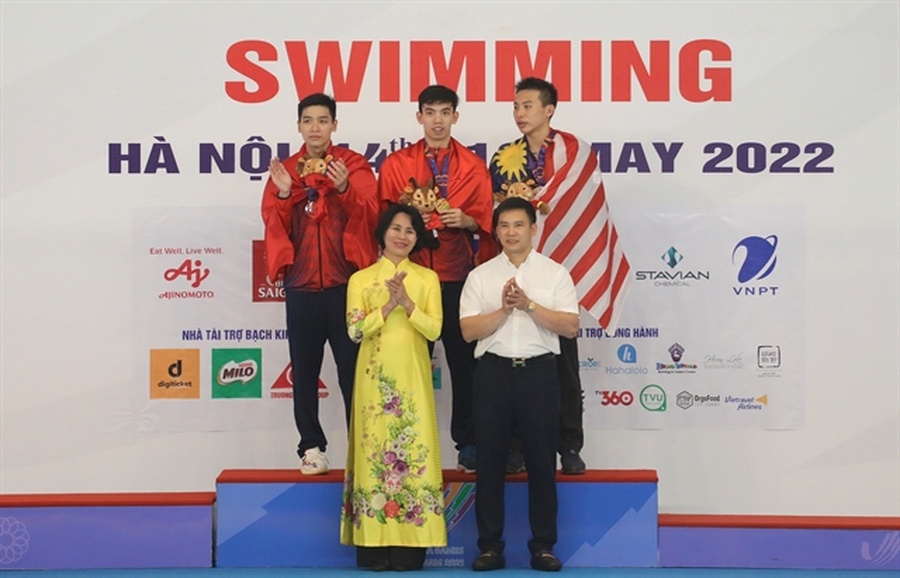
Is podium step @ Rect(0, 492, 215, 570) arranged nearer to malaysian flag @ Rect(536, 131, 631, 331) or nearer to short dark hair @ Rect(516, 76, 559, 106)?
malaysian flag @ Rect(536, 131, 631, 331)

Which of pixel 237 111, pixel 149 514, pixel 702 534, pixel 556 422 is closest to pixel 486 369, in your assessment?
pixel 556 422

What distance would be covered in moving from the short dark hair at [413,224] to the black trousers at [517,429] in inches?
21.8

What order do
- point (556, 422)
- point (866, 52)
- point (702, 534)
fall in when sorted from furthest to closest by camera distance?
1. point (866, 52)
2. point (702, 534)
3. point (556, 422)

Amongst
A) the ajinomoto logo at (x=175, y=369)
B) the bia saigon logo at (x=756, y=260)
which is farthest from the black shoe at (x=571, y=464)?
the ajinomoto logo at (x=175, y=369)

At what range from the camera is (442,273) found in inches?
182

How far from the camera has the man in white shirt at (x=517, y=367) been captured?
4301mm

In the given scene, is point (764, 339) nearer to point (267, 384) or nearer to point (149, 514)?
point (267, 384)

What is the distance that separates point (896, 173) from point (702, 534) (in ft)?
6.87

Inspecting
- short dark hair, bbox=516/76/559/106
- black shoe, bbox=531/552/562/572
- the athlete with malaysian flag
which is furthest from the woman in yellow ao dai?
short dark hair, bbox=516/76/559/106

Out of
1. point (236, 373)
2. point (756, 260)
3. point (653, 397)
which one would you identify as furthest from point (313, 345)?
point (756, 260)

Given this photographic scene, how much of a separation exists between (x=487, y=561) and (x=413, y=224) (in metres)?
1.41

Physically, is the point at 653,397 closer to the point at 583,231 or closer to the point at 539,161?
the point at 583,231

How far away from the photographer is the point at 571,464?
468 centimetres

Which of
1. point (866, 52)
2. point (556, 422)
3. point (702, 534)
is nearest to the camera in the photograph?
point (556, 422)
